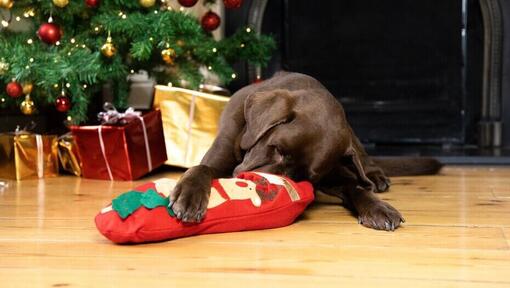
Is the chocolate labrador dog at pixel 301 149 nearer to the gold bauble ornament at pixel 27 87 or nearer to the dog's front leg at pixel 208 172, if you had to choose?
the dog's front leg at pixel 208 172

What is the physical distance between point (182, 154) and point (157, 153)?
130 millimetres

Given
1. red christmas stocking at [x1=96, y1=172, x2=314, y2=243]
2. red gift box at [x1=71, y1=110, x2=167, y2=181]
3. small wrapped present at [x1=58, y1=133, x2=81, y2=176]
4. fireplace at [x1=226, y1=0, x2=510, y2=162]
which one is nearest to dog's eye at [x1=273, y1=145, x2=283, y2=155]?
red christmas stocking at [x1=96, y1=172, x2=314, y2=243]

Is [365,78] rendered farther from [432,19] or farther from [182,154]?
[182,154]

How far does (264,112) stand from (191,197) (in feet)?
1.57

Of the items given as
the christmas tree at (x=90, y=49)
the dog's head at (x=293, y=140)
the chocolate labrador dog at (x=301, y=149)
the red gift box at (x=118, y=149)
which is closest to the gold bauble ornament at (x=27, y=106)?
the christmas tree at (x=90, y=49)

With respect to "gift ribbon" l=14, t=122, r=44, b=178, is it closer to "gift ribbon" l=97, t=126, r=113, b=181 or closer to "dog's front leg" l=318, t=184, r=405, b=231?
"gift ribbon" l=97, t=126, r=113, b=181

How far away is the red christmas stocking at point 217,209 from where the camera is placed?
1430mm

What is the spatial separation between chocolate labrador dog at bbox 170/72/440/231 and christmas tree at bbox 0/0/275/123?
84cm

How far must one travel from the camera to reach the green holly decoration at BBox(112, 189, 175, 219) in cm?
142

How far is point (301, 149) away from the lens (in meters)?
1.80

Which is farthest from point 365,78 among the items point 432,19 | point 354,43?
point 432,19

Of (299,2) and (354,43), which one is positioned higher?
(299,2)

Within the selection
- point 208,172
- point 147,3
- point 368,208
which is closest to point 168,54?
point 147,3

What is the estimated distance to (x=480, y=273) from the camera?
125 cm
